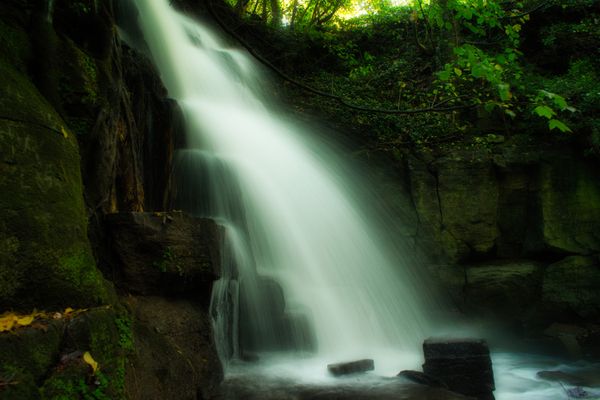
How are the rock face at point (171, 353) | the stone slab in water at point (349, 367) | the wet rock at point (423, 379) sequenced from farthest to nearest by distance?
the stone slab in water at point (349, 367)
the wet rock at point (423, 379)
the rock face at point (171, 353)

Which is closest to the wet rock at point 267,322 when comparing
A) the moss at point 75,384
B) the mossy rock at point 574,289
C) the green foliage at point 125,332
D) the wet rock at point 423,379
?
the wet rock at point 423,379

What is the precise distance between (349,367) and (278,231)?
329cm

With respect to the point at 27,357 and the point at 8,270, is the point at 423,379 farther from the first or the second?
the point at 8,270

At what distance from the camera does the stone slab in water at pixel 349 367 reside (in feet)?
17.5

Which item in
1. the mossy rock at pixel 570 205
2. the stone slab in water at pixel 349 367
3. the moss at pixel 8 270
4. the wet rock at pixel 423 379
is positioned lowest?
the wet rock at pixel 423 379

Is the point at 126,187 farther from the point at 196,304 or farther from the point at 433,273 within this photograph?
the point at 433,273

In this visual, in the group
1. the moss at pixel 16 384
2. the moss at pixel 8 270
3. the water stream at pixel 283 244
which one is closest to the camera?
the moss at pixel 16 384

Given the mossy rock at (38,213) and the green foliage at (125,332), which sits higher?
the mossy rock at (38,213)

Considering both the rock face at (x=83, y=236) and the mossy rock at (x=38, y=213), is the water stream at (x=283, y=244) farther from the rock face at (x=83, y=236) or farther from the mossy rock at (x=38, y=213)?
the mossy rock at (x=38, y=213)

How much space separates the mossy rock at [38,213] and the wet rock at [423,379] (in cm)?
353

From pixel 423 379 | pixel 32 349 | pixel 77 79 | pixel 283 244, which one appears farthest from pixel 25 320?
pixel 283 244

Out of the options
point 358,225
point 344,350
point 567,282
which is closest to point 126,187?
point 344,350

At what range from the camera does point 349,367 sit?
538cm

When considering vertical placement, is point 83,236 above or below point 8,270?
above
